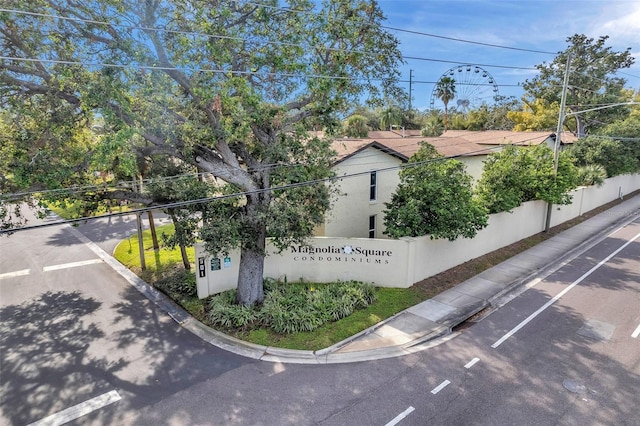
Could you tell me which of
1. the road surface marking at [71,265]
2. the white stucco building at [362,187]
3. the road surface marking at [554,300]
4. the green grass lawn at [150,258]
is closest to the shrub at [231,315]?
the green grass lawn at [150,258]

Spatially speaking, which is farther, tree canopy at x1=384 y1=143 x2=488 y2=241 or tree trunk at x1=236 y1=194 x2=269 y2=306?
tree canopy at x1=384 y1=143 x2=488 y2=241

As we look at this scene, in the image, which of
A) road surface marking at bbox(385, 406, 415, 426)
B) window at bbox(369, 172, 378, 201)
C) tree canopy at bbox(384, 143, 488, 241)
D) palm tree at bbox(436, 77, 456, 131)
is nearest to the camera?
road surface marking at bbox(385, 406, 415, 426)

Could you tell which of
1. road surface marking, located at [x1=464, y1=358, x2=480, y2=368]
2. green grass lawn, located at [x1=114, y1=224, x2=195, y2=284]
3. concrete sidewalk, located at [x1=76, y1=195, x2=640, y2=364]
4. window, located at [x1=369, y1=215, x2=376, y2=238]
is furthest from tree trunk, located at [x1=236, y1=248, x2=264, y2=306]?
window, located at [x1=369, y1=215, x2=376, y2=238]

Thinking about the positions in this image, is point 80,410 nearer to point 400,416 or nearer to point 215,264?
point 215,264

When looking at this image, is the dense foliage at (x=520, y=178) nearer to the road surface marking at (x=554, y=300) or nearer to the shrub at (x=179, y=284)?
the road surface marking at (x=554, y=300)

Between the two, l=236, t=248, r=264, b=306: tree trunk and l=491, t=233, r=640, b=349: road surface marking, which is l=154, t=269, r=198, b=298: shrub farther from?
l=491, t=233, r=640, b=349: road surface marking

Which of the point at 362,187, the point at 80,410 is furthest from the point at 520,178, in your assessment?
the point at 80,410

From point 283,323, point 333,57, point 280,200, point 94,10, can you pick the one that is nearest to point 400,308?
point 283,323
